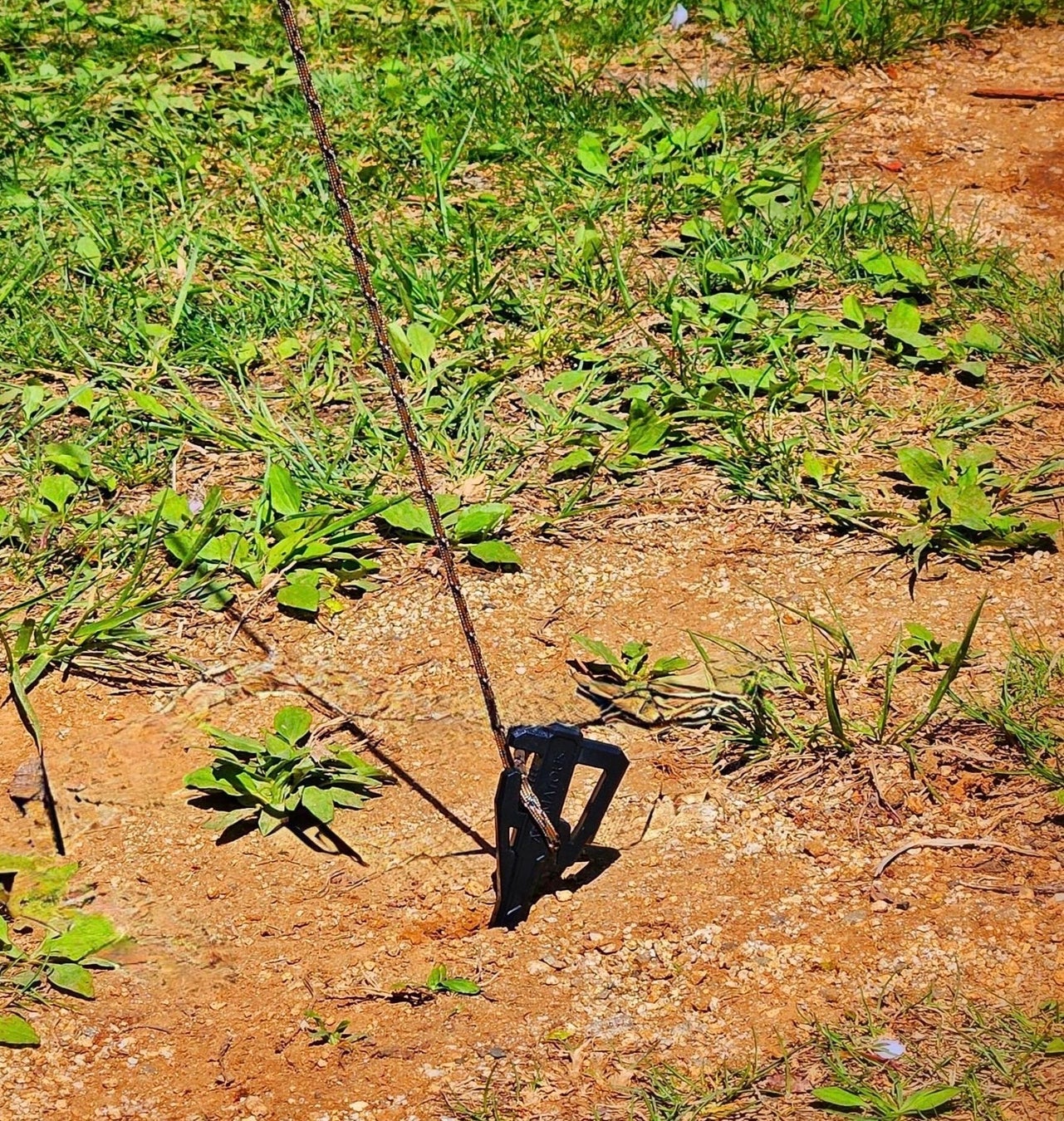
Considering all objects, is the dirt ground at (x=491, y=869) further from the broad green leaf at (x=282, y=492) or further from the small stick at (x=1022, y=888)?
the broad green leaf at (x=282, y=492)

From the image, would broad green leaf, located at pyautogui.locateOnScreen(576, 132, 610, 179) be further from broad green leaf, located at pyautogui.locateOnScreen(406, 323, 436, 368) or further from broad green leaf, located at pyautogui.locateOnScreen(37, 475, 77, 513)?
broad green leaf, located at pyautogui.locateOnScreen(37, 475, 77, 513)

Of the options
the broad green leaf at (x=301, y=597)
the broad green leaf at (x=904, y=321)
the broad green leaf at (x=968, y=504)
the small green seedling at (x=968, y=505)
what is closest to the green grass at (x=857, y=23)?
the broad green leaf at (x=904, y=321)

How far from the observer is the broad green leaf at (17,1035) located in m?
2.19

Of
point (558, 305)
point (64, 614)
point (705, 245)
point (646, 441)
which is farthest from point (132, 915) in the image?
point (705, 245)

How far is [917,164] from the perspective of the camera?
4254 millimetres

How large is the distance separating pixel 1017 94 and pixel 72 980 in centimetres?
388

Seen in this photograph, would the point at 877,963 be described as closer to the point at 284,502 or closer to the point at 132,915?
the point at 132,915

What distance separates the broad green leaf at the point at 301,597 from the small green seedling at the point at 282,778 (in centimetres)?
34

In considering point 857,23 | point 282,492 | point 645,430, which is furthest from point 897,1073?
point 857,23

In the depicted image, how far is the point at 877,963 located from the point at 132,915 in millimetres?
1247

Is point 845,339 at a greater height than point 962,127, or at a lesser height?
lesser

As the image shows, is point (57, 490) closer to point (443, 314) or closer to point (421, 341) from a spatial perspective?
point (421, 341)

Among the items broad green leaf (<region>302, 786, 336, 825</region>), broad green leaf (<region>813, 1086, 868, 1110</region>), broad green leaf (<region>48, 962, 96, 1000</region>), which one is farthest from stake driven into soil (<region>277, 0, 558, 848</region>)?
broad green leaf (<region>48, 962, 96, 1000</region>)

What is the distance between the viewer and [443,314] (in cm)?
373
